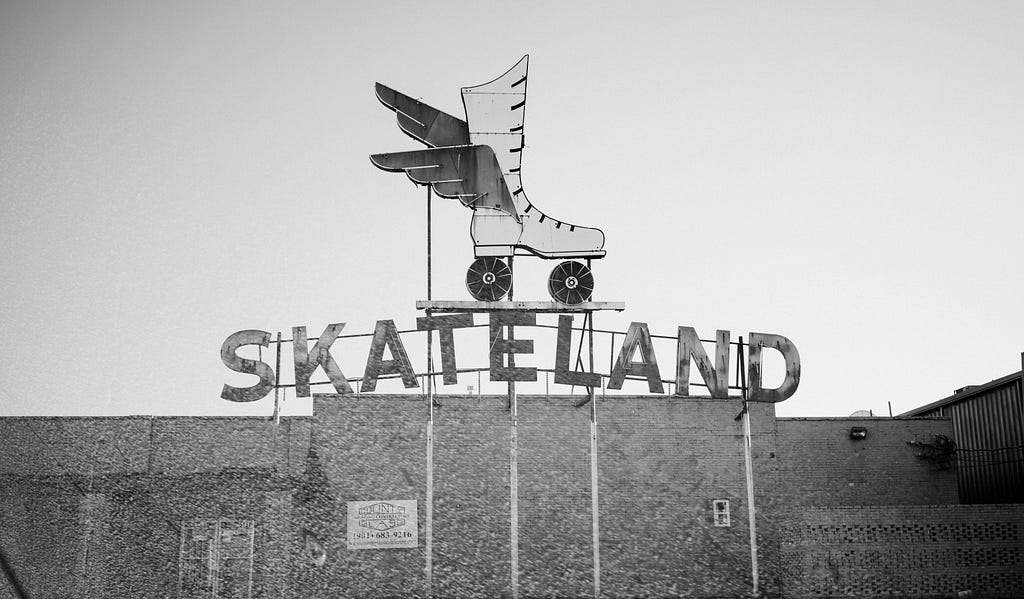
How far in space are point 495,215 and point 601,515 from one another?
340 inches

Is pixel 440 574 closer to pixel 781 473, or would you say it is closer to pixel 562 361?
pixel 562 361

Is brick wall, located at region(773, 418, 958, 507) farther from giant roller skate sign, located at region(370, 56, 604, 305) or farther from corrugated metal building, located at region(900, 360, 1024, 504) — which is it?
giant roller skate sign, located at region(370, 56, 604, 305)

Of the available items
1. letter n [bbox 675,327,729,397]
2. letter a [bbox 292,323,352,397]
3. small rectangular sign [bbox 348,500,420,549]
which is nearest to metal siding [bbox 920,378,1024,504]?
letter n [bbox 675,327,729,397]

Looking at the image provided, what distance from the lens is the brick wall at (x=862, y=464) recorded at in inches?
1090

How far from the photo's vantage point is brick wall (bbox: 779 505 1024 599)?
78.1 ft

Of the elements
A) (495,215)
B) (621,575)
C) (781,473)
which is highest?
(495,215)

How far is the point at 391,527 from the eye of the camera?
24453 millimetres

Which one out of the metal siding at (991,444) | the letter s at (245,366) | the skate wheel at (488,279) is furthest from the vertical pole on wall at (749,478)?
the letter s at (245,366)

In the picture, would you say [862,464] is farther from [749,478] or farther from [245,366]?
[245,366]

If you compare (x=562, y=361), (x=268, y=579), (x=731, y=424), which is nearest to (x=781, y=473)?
(x=731, y=424)

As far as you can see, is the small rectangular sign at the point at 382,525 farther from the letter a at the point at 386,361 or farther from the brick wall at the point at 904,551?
the brick wall at the point at 904,551

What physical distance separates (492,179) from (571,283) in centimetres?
367

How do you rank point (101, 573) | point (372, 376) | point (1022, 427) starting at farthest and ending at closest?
point (1022, 427)
point (372, 376)
point (101, 573)

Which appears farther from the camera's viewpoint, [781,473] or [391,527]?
[781,473]
